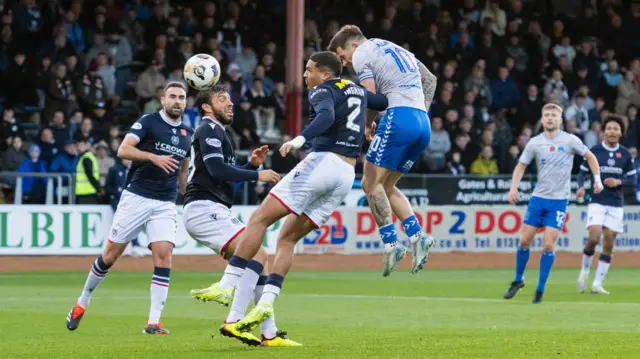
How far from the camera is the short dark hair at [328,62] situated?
10.4 meters

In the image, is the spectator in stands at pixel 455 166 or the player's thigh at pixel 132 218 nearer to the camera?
the player's thigh at pixel 132 218

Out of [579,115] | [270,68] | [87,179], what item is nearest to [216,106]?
[87,179]

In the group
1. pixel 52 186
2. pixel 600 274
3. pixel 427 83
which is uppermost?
pixel 427 83

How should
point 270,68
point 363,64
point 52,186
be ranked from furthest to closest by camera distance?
point 270,68, point 52,186, point 363,64

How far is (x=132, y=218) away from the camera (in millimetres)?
12445

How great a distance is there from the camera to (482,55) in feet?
102

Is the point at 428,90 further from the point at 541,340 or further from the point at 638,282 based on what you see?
the point at 638,282

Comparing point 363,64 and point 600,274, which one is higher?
point 363,64

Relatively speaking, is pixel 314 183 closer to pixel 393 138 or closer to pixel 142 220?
pixel 393 138

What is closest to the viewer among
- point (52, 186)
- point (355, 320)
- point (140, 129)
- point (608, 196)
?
point (140, 129)

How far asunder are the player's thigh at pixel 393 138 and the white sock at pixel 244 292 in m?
1.83

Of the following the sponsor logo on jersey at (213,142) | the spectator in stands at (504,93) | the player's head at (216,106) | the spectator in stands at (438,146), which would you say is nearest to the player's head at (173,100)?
the player's head at (216,106)

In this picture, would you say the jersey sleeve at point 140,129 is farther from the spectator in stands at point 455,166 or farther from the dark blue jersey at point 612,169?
the spectator in stands at point 455,166

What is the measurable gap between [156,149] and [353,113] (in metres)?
2.84
